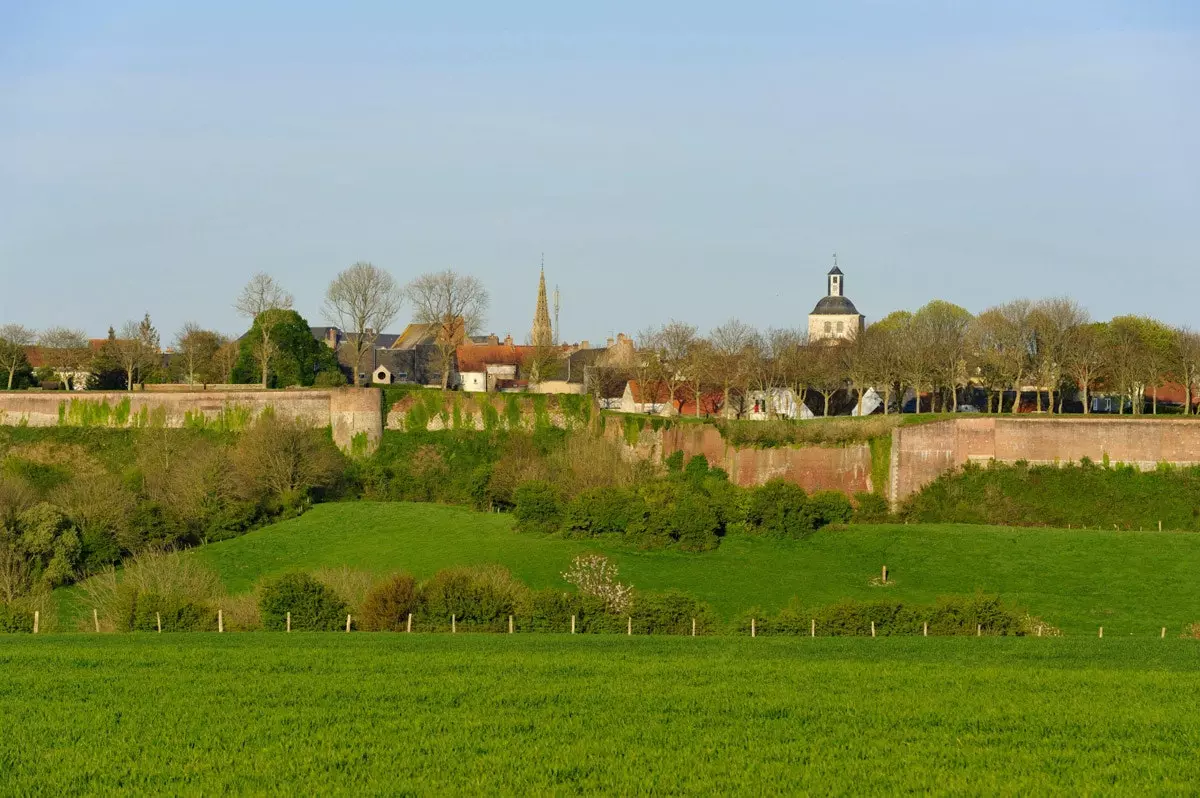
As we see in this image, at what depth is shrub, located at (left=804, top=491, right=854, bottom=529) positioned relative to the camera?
4991cm

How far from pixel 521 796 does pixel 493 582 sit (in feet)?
71.1

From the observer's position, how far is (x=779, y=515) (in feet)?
163

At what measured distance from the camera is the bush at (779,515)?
49406 millimetres

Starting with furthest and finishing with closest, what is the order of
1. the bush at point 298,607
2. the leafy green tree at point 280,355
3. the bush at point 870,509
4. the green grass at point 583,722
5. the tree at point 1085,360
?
the leafy green tree at point 280,355, the tree at point 1085,360, the bush at point 870,509, the bush at point 298,607, the green grass at point 583,722

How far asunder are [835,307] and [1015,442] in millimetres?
58942

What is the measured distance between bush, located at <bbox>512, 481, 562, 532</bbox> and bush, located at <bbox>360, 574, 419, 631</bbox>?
646 inches

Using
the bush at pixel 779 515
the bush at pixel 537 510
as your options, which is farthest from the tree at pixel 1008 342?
the bush at pixel 537 510

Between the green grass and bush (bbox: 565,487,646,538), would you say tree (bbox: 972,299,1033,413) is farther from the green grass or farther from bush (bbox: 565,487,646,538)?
the green grass

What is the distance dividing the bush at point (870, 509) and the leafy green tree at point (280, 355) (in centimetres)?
2794

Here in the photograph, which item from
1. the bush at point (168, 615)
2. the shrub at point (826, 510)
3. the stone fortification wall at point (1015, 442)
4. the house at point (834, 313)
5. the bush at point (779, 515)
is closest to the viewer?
the bush at point (168, 615)

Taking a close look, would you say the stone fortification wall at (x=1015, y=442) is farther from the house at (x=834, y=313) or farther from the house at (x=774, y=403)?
the house at (x=834, y=313)

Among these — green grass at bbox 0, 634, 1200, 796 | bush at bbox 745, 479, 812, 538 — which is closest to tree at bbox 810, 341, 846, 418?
bush at bbox 745, 479, 812, 538

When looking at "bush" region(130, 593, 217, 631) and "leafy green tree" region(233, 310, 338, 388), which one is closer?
"bush" region(130, 593, 217, 631)

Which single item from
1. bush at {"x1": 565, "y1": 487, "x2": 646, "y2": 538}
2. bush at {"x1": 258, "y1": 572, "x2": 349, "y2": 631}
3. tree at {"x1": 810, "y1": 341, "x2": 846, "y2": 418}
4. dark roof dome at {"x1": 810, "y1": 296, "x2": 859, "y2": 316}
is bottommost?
bush at {"x1": 258, "y1": 572, "x2": 349, "y2": 631}
